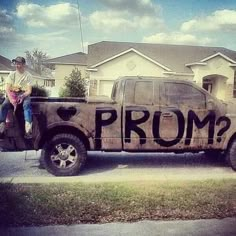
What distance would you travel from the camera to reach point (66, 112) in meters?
3.37

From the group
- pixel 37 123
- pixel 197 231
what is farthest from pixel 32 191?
pixel 197 231

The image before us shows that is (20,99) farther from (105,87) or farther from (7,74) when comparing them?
(105,87)

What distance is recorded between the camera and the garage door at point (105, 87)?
2.62 meters

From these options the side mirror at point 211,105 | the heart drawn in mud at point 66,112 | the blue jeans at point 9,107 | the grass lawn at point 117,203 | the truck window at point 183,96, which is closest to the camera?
the blue jeans at point 9,107

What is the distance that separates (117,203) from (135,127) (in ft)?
3.01

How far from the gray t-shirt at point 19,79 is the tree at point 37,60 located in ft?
0.20

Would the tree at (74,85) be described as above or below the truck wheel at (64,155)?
above

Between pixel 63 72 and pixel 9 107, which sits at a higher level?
pixel 63 72

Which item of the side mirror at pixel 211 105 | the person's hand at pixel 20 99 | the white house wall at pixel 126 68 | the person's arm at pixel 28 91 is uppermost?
the white house wall at pixel 126 68

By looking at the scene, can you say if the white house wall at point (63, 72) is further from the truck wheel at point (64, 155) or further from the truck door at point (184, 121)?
the truck wheel at point (64, 155)

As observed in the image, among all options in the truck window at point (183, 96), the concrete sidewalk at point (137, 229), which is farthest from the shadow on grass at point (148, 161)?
the concrete sidewalk at point (137, 229)

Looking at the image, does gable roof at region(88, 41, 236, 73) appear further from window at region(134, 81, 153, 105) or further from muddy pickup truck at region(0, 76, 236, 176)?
window at region(134, 81, 153, 105)

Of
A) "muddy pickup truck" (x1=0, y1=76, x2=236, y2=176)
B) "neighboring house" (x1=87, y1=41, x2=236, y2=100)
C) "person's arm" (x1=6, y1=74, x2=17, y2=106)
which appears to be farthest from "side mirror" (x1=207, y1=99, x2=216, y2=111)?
"person's arm" (x1=6, y1=74, x2=17, y2=106)

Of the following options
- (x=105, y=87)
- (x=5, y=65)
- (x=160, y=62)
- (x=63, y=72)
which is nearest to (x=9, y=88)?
(x=5, y=65)
